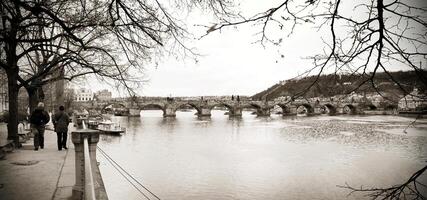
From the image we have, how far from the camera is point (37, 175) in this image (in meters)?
7.24

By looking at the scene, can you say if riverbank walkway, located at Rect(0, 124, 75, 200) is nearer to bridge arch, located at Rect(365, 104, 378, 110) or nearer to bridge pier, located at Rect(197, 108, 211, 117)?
bridge pier, located at Rect(197, 108, 211, 117)

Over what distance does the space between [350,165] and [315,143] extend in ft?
30.5

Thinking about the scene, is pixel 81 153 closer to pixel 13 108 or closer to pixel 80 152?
pixel 80 152

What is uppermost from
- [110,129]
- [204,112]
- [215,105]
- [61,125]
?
[215,105]

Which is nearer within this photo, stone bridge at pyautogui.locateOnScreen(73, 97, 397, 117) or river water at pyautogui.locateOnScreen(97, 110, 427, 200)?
river water at pyautogui.locateOnScreen(97, 110, 427, 200)

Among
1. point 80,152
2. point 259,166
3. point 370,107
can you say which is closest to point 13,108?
point 80,152

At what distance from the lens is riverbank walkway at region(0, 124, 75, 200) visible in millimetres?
5852

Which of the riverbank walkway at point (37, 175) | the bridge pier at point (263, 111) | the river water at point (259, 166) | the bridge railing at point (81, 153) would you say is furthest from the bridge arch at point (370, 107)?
the bridge railing at point (81, 153)

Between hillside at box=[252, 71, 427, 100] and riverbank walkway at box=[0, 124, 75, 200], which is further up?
hillside at box=[252, 71, 427, 100]

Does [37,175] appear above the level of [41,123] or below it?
below

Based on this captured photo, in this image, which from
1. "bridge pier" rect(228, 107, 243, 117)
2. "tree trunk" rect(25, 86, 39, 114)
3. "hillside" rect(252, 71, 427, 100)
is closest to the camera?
"hillside" rect(252, 71, 427, 100)

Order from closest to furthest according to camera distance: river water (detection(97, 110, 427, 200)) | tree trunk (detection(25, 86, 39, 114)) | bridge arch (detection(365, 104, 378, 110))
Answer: river water (detection(97, 110, 427, 200)) → tree trunk (detection(25, 86, 39, 114)) → bridge arch (detection(365, 104, 378, 110))

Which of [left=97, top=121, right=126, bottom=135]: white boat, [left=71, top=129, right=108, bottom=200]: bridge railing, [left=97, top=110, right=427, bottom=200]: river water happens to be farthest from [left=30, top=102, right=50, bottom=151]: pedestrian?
[left=97, top=121, right=126, bottom=135]: white boat

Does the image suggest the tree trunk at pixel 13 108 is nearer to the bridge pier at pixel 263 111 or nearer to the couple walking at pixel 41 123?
the couple walking at pixel 41 123
